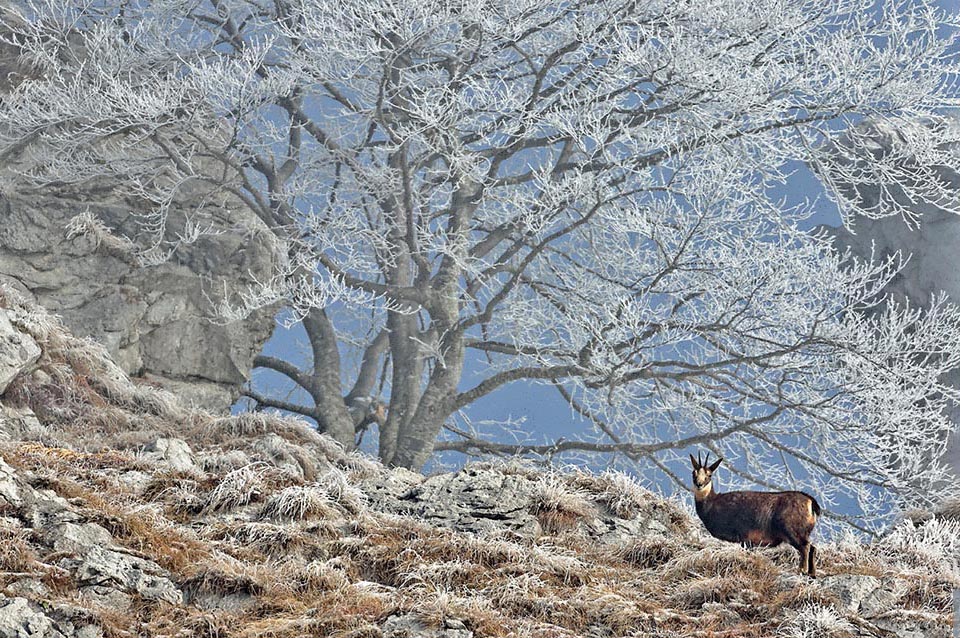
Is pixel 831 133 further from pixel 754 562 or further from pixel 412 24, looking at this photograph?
pixel 754 562

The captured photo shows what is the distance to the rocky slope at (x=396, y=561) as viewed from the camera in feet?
15.4

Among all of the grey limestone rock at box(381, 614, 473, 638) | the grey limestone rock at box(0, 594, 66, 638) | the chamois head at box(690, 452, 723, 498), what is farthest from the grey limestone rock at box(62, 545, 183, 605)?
the chamois head at box(690, 452, 723, 498)

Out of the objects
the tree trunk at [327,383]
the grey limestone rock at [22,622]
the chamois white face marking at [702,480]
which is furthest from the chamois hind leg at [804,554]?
the tree trunk at [327,383]

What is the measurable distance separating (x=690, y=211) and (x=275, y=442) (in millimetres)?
4504

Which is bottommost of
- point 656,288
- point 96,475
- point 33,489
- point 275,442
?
point 33,489

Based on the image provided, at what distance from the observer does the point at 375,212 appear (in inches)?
543

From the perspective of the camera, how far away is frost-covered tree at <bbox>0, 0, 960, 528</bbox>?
34.2 ft

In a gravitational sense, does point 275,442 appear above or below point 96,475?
above

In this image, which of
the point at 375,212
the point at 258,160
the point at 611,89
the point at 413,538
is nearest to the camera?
the point at 413,538

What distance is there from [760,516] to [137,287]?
8.26 m

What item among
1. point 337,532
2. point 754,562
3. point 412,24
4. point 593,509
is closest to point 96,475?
point 337,532

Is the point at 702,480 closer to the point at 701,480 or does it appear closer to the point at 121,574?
the point at 701,480

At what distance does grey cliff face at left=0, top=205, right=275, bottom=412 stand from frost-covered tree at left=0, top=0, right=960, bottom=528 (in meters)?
0.31

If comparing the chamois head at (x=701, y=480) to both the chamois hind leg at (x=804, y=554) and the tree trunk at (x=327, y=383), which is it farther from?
the tree trunk at (x=327, y=383)
